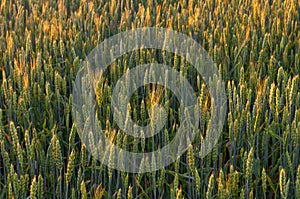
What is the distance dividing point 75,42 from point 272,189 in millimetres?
1109

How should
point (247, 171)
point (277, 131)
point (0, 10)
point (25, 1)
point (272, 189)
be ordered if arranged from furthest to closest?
1. point (25, 1)
2. point (0, 10)
3. point (277, 131)
4. point (272, 189)
5. point (247, 171)

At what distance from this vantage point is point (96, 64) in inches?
73.9

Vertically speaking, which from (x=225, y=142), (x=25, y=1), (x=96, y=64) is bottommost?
(x=225, y=142)

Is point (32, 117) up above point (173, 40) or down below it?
below

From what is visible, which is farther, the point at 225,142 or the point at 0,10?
the point at 0,10

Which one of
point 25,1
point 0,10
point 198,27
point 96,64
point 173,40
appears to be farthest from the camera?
point 25,1

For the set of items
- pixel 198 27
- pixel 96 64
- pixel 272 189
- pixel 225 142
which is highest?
pixel 198 27

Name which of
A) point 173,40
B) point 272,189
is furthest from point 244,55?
point 272,189

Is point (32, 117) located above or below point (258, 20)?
below

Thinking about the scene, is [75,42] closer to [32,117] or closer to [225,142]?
[32,117]

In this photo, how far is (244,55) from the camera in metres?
1.90

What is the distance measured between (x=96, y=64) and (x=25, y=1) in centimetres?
155

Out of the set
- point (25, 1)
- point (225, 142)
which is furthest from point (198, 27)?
point (25, 1)

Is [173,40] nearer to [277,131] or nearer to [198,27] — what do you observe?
[198,27]
